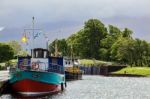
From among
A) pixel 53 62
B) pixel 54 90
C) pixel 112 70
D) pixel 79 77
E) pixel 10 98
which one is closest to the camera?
pixel 10 98

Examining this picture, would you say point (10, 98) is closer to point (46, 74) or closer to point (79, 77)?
point (46, 74)

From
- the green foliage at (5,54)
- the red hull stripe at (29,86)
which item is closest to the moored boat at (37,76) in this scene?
the red hull stripe at (29,86)

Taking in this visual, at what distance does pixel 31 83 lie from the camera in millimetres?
74125

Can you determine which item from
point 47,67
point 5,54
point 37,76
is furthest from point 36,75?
point 5,54

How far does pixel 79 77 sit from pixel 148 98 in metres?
58.2

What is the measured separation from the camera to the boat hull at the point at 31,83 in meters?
74.1

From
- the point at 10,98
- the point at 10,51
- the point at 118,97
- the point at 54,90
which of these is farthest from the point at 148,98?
the point at 10,51

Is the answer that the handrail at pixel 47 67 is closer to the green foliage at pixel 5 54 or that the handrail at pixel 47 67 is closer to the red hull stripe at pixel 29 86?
the red hull stripe at pixel 29 86

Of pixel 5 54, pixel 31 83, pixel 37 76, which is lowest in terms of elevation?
pixel 31 83

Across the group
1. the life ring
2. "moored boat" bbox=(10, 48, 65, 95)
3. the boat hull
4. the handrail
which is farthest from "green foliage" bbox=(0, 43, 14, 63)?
the boat hull

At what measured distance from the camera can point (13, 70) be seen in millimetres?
77875

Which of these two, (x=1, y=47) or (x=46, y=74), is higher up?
(x=1, y=47)

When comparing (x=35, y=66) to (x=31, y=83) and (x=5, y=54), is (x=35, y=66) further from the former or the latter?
(x=5, y=54)

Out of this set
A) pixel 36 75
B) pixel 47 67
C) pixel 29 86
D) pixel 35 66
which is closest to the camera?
pixel 29 86
